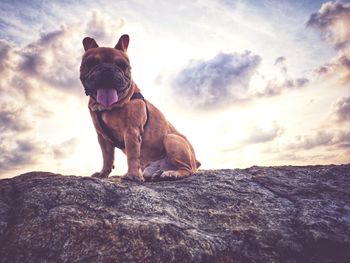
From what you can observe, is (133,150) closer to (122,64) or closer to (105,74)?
(105,74)

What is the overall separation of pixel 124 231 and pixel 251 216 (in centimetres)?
169

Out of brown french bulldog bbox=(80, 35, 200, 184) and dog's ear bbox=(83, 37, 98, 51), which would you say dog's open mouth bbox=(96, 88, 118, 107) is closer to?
brown french bulldog bbox=(80, 35, 200, 184)

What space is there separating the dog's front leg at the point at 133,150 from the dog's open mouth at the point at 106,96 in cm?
59

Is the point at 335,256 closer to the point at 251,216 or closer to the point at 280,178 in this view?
the point at 251,216

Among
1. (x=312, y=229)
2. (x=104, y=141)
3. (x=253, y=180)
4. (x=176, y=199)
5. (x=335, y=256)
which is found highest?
(x=104, y=141)

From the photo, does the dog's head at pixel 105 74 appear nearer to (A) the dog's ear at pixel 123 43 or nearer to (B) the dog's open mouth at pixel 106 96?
(B) the dog's open mouth at pixel 106 96

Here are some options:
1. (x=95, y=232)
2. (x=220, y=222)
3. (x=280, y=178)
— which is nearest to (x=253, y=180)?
(x=280, y=178)

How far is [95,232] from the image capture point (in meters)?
3.03

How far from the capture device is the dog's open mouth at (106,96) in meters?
5.22

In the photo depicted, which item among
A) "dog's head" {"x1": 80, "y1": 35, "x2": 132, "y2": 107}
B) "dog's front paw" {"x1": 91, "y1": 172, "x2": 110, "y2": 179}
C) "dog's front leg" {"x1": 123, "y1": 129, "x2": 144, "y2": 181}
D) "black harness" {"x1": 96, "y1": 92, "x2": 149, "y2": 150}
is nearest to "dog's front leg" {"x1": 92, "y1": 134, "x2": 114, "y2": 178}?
"dog's front paw" {"x1": 91, "y1": 172, "x2": 110, "y2": 179}

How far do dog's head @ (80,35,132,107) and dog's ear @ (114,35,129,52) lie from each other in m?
0.31

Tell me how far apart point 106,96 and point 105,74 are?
1.29 feet

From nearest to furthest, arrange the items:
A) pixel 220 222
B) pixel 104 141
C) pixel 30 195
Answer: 1. pixel 30 195
2. pixel 220 222
3. pixel 104 141

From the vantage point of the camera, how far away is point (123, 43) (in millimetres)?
5812
